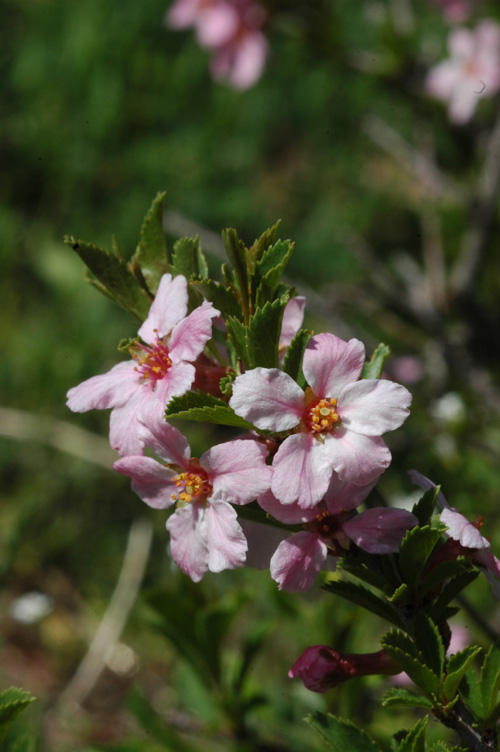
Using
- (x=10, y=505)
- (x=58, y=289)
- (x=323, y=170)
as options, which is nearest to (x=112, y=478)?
(x=10, y=505)

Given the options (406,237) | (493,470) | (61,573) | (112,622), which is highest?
(493,470)

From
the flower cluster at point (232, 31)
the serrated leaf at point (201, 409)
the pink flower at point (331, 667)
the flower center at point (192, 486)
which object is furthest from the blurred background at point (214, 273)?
the serrated leaf at point (201, 409)

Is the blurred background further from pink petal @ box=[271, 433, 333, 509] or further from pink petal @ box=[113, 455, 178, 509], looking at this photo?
pink petal @ box=[271, 433, 333, 509]

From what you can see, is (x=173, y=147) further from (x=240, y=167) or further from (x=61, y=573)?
(x=61, y=573)

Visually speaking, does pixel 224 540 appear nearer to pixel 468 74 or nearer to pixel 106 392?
pixel 106 392

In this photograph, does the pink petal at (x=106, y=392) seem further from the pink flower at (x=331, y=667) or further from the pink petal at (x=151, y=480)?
the pink flower at (x=331, y=667)

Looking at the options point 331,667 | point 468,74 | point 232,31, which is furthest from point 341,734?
point 232,31
